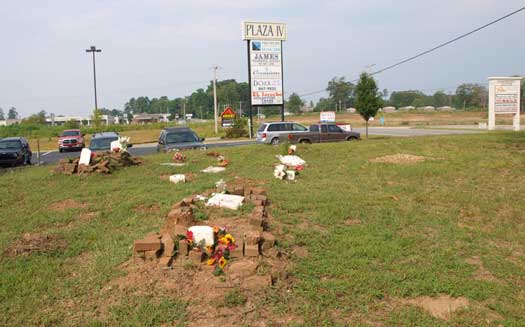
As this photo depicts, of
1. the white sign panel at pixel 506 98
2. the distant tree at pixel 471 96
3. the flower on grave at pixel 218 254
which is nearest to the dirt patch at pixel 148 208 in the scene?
the flower on grave at pixel 218 254

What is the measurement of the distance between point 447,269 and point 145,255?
3.37 metres

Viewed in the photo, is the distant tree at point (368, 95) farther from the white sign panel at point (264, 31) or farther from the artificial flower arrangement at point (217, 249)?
the artificial flower arrangement at point (217, 249)

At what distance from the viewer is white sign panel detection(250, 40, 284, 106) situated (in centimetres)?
2958

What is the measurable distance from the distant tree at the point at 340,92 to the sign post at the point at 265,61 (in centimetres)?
9806

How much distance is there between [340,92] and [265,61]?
101m

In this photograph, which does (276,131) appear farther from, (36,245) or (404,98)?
(404,98)

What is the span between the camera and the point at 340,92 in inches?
5022

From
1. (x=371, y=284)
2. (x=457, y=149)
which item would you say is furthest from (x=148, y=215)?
(x=457, y=149)

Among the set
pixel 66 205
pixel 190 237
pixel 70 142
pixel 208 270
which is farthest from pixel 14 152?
pixel 208 270

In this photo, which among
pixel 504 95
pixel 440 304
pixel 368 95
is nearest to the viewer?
pixel 440 304

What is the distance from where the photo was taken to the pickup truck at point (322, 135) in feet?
74.1

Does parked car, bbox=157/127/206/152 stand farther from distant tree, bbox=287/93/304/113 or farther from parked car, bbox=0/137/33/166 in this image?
distant tree, bbox=287/93/304/113

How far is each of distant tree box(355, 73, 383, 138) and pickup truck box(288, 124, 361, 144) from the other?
419cm

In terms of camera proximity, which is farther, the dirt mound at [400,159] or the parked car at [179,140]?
the parked car at [179,140]
